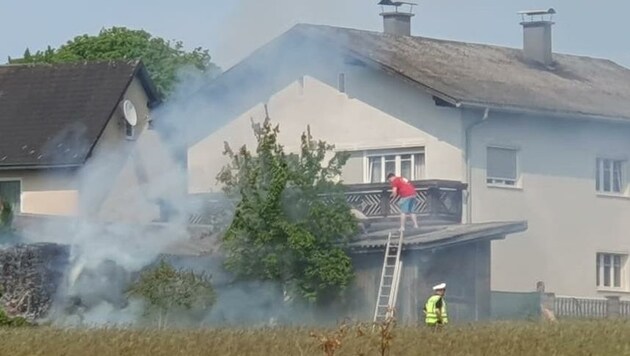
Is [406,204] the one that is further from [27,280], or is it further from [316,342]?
[316,342]

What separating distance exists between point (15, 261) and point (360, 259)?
7897 mm

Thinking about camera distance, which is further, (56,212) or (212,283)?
(56,212)

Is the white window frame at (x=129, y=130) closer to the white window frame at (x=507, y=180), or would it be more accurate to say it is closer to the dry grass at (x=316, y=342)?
the white window frame at (x=507, y=180)

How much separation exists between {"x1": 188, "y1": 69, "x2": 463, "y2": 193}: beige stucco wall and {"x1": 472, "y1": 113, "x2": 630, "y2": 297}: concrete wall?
3.22ft

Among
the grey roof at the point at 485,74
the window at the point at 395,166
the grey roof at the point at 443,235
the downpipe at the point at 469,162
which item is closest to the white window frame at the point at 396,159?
the window at the point at 395,166

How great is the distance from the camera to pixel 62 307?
116 feet

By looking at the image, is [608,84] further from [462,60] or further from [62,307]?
[62,307]

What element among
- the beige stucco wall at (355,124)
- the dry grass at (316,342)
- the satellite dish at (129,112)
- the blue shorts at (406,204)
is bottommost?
the dry grass at (316,342)

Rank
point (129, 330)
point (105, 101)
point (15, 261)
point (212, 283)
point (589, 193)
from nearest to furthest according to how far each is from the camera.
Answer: point (129, 330), point (15, 261), point (212, 283), point (589, 193), point (105, 101)

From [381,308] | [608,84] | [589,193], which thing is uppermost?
[608,84]

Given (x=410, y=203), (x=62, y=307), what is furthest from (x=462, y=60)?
(x=62, y=307)

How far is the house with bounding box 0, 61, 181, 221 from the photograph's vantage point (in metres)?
47.6

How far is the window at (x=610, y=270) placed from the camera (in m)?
44.3

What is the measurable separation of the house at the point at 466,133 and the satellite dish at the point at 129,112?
5.89 m
